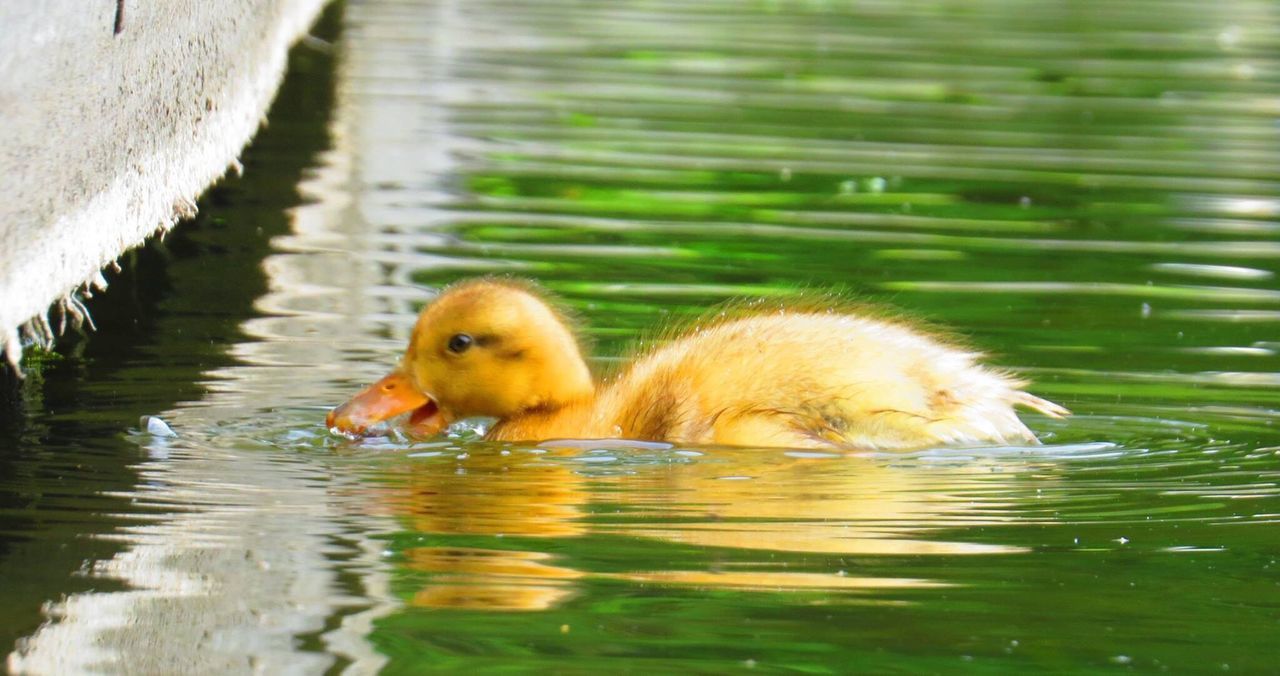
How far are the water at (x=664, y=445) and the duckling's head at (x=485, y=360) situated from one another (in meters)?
0.20

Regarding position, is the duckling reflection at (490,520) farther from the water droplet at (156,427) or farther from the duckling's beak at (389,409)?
the water droplet at (156,427)

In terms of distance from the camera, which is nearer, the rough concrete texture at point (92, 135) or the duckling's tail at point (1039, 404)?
the rough concrete texture at point (92, 135)

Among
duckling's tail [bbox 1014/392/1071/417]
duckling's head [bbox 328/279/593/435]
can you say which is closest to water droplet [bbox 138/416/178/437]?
duckling's head [bbox 328/279/593/435]

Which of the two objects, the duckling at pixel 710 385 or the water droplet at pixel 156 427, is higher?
the duckling at pixel 710 385

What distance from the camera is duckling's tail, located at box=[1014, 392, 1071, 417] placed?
17.2ft

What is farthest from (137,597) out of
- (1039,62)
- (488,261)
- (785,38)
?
(785,38)

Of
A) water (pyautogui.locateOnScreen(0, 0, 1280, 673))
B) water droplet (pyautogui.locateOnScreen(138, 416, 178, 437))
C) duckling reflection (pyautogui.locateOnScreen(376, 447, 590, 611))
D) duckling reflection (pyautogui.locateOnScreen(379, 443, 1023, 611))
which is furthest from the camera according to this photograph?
water droplet (pyautogui.locateOnScreen(138, 416, 178, 437))

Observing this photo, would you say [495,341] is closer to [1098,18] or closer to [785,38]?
[785,38]

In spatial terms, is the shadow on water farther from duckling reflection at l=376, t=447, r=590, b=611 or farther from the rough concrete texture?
duckling reflection at l=376, t=447, r=590, b=611

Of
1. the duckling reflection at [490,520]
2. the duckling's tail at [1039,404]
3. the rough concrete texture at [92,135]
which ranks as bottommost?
the duckling reflection at [490,520]

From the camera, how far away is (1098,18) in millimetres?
21156

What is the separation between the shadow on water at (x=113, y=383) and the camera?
393 cm

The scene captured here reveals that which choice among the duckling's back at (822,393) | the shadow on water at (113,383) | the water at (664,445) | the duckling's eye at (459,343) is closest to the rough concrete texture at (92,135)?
the shadow on water at (113,383)

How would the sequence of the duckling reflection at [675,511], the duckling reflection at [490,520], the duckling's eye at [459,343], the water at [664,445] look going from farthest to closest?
1. the duckling's eye at [459,343]
2. the duckling reflection at [675,511]
3. the duckling reflection at [490,520]
4. the water at [664,445]
